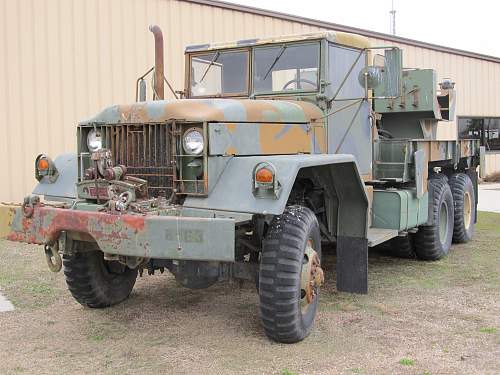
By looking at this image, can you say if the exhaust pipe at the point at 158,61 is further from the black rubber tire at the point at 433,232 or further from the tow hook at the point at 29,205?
the black rubber tire at the point at 433,232

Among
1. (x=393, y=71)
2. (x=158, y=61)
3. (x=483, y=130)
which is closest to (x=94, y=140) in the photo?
(x=158, y=61)

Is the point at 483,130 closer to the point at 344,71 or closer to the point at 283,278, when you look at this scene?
the point at 344,71

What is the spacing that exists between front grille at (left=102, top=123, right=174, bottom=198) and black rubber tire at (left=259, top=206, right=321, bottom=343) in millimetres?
860

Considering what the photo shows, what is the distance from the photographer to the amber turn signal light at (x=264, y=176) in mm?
4117

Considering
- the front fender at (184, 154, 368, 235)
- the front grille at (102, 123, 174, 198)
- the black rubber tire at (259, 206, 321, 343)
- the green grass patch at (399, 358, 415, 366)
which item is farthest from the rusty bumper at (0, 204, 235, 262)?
the green grass patch at (399, 358, 415, 366)

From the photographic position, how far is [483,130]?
21.8 metres

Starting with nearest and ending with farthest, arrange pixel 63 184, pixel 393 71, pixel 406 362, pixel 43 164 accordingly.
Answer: pixel 406 362 < pixel 63 184 < pixel 43 164 < pixel 393 71

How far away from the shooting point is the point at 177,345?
456cm

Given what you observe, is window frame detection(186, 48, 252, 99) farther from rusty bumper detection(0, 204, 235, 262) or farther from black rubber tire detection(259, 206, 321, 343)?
rusty bumper detection(0, 204, 235, 262)

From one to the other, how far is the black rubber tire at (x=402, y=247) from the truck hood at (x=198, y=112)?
3.12 m

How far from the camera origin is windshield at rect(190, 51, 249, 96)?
601 cm

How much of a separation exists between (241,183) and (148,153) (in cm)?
81

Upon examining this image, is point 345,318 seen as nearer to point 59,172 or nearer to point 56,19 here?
point 59,172

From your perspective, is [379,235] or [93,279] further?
[379,235]
